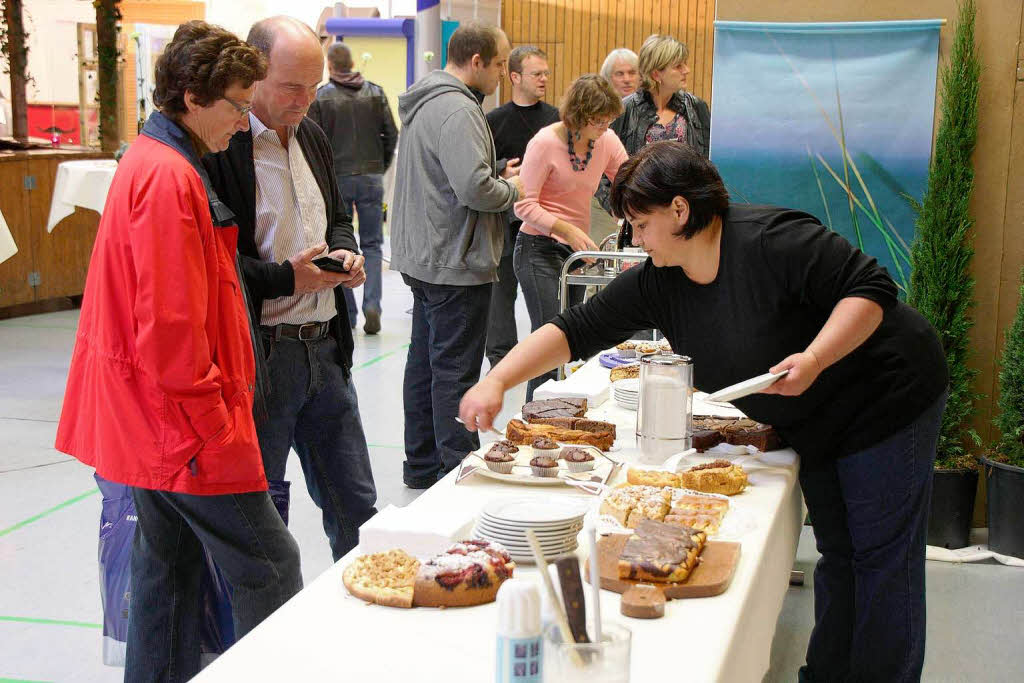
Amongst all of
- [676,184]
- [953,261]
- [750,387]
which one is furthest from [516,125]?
[750,387]

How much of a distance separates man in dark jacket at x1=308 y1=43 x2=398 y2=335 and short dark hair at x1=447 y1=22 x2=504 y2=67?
11.0 feet

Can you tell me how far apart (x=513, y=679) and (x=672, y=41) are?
439 cm

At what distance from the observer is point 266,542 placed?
2.05 m

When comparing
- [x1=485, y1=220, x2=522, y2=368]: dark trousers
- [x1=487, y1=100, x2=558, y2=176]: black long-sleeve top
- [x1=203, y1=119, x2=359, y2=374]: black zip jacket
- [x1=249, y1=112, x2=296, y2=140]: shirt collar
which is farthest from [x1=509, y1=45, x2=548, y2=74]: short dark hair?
[x1=249, y1=112, x2=296, y2=140]: shirt collar

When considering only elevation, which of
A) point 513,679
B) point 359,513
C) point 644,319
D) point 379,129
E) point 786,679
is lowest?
point 786,679

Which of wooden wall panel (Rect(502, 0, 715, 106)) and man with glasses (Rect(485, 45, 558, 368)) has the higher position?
wooden wall panel (Rect(502, 0, 715, 106))

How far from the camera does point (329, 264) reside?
248cm

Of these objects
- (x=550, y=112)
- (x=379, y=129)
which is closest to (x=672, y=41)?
(x=550, y=112)

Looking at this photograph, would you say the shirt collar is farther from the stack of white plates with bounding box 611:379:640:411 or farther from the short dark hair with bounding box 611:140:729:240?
the stack of white plates with bounding box 611:379:640:411

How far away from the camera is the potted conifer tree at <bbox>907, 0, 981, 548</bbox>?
12.7 feet

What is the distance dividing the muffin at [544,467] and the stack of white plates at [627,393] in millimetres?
679

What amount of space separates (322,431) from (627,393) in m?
0.81

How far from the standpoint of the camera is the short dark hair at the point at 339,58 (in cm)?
728

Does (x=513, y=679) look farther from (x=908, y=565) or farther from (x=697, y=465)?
(x=908, y=565)
